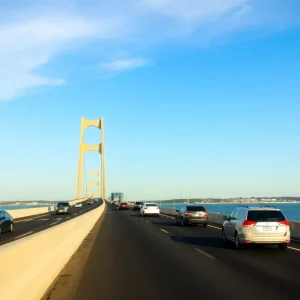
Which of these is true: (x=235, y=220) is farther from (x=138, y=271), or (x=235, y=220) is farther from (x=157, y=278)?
(x=157, y=278)

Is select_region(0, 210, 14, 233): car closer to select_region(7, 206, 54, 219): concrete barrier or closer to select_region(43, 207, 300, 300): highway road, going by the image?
select_region(43, 207, 300, 300): highway road

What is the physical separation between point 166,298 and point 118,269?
12.3 feet

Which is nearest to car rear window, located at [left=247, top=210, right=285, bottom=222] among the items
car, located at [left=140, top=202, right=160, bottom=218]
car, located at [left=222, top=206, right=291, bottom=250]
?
car, located at [left=222, top=206, right=291, bottom=250]

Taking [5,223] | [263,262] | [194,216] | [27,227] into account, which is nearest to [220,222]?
[194,216]

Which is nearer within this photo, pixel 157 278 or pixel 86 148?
pixel 157 278

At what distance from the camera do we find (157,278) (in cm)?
1021

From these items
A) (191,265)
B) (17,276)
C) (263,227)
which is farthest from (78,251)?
(17,276)

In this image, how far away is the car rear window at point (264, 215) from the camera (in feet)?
52.6

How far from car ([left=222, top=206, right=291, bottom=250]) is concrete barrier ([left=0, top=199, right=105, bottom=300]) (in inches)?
278

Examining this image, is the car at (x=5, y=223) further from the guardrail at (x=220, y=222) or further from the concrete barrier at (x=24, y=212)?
the concrete barrier at (x=24, y=212)

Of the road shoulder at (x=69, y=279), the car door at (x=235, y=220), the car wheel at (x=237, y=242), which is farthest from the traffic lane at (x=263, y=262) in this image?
the road shoulder at (x=69, y=279)

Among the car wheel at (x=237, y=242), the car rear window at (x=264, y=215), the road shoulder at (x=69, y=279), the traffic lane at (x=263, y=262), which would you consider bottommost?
the traffic lane at (x=263, y=262)

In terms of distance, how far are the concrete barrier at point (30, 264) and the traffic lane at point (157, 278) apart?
461 millimetres

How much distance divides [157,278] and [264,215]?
7178 millimetres
